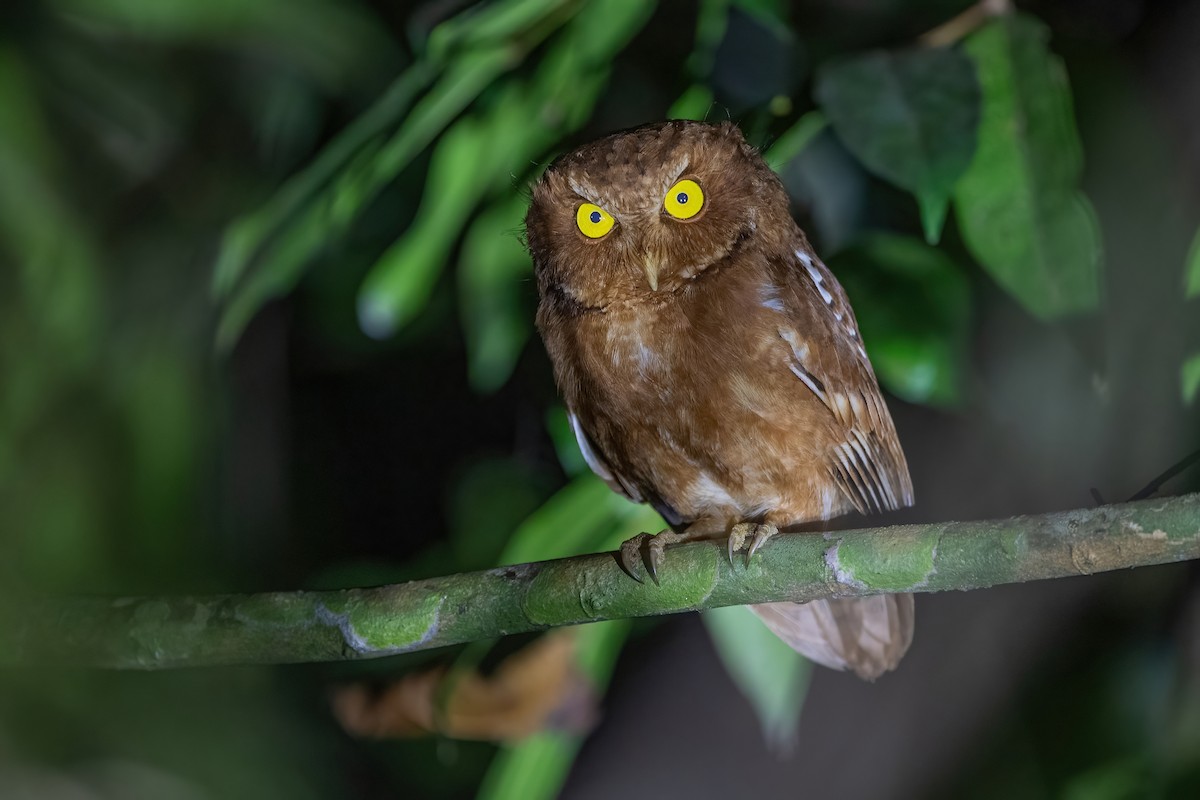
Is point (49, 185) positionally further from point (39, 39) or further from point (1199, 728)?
point (1199, 728)

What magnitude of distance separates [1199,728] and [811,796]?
A: 43 cm

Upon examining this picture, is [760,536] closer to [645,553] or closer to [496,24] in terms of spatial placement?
[645,553]

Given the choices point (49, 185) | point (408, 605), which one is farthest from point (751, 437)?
point (49, 185)

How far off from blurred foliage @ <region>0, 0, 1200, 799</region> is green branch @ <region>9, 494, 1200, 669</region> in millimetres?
188

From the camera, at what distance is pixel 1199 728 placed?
99cm

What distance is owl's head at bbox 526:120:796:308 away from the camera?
2.84 feet

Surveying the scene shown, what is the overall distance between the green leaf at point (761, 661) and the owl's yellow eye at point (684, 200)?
1.63 ft

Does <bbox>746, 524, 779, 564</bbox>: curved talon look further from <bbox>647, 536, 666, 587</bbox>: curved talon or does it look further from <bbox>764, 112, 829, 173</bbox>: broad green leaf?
<bbox>764, 112, 829, 173</bbox>: broad green leaf

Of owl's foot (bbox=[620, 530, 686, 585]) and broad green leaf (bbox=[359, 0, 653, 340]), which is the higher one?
broad green leaf (bbox=[359, 0, 653, 340])

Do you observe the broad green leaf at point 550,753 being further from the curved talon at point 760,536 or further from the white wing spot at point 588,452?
the curved talon at point 760,536

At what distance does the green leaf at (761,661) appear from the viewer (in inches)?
44.6

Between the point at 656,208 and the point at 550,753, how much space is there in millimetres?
714

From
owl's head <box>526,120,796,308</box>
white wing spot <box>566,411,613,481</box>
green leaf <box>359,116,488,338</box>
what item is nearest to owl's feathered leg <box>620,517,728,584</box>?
white wing spot <box>566,411,613,481</box>

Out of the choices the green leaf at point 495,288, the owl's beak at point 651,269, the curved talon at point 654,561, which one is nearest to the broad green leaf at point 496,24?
the green leaf at point 495,288
